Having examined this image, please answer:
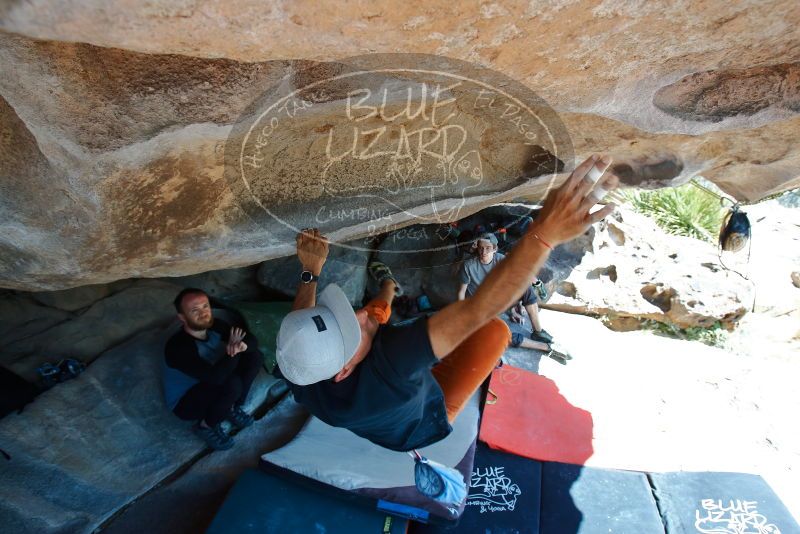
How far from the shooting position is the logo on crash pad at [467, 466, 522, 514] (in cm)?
279

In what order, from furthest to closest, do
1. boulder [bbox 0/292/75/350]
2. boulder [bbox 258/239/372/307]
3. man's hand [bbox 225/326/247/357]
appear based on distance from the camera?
boulder [bbox 258/239/372/307] → boulder [bbox 0/292/75/350] → man's hand [bbox 225/326/247/357]

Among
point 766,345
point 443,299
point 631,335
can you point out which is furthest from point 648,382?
point 766,345

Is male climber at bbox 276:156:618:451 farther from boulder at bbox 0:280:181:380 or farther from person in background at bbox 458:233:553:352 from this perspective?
boulder at bbox 0:280:181:380

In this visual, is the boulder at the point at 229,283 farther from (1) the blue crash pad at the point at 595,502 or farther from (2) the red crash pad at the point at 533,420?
(1) the blue crash pad at the point at 595,502

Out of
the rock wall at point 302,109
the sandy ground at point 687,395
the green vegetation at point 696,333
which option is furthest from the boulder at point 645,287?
the rock wall at point 302,109

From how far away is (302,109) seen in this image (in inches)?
63.0

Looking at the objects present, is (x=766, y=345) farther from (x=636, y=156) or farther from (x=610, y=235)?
(x=636, y=156)

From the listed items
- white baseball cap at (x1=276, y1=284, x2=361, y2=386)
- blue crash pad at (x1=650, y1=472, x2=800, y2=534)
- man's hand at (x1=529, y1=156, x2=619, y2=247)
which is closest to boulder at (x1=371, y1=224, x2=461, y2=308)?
blue crash pad at (x1=650, y1=472, x2=800, y2=534)

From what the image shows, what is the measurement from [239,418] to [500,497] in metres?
1.53

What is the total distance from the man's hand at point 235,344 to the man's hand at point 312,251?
0.98m

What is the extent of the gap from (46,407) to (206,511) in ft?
3.26

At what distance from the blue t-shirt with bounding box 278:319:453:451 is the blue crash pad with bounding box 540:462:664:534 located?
1.34 meters

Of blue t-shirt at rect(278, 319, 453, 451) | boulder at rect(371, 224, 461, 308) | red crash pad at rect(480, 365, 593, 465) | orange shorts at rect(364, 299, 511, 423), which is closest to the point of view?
blue t-shirt at rect(278, 319, 453, 451)

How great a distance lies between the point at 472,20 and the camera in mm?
1104
